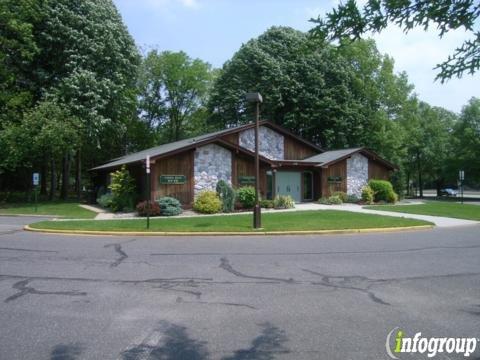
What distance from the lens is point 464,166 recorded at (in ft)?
165

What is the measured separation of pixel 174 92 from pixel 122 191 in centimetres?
3469

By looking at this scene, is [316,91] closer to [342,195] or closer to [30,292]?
[342,195]

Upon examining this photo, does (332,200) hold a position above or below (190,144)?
below

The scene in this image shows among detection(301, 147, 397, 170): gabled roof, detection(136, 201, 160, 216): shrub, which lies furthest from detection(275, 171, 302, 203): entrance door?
detection(136, 201, 160, 216): shrub

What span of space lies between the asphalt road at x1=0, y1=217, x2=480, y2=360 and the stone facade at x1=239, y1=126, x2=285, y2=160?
1984cm

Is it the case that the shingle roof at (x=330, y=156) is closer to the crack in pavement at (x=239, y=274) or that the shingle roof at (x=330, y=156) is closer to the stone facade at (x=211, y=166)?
the stone facade at (x=211, y=166)

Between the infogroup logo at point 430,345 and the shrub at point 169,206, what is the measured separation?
59.2ft

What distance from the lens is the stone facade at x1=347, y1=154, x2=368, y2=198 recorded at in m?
31.4

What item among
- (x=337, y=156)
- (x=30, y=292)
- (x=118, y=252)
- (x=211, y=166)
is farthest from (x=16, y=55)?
(x=30, y=292)

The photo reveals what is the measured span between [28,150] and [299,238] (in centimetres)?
2313

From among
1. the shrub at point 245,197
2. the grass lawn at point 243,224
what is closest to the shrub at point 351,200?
the shrub at point 245,197

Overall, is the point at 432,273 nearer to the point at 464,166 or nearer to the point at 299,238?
the point at 299,238

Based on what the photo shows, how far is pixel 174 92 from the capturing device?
187ft

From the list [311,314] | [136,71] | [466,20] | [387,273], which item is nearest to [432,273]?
[387,273]
